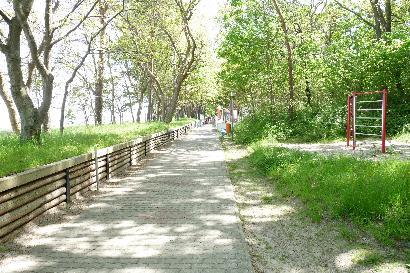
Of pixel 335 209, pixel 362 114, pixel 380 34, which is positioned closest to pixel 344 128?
pixel 362 114

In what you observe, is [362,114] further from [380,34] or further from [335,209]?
[335,209]

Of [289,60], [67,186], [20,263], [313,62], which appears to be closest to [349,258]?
[20,263]

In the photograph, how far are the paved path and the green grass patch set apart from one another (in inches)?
59.3

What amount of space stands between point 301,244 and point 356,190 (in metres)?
1.81

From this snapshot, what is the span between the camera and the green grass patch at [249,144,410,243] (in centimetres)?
584

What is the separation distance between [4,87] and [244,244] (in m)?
14.6

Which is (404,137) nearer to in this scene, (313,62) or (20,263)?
(313,62)

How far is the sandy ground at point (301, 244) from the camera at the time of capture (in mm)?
4867

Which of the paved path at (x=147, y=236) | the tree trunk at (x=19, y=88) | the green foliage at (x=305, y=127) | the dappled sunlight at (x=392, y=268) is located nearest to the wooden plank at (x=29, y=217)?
the paved path at (x=147, y=236)

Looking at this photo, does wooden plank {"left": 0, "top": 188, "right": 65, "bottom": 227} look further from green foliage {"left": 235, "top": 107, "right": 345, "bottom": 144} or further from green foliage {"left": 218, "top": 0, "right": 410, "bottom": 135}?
green foliage {"left": 218, "top": 0, "right": 410, "bottom": 135}

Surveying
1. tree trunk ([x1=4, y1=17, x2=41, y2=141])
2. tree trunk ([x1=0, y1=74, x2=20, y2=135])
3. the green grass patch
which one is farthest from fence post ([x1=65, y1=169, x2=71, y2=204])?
tree trunk ([x1=0, y1=74, x2=20, y2=135])

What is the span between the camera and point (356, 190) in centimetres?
685

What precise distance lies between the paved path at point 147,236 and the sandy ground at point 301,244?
29cm

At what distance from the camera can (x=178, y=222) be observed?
667cm
